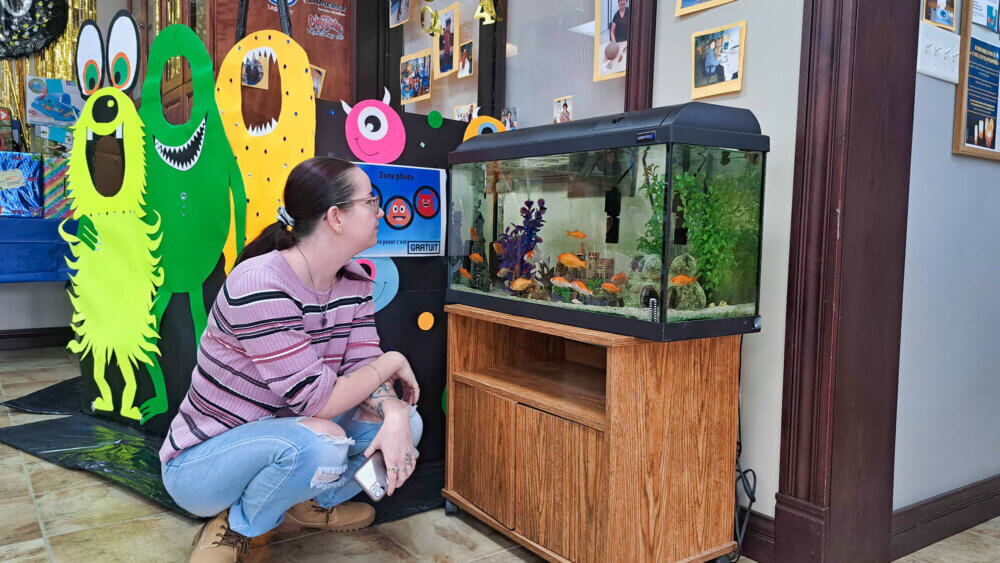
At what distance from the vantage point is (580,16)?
280cm

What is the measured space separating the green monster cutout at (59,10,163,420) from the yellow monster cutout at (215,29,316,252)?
78 cm

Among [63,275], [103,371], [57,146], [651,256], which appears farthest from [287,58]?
[57,146]

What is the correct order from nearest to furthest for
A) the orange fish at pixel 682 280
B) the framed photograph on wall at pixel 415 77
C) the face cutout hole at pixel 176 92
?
the orange fish at pixel 682 280 → the face cutout hole at pixel 176 92 → the framed photograph on wall at pixel 415 77

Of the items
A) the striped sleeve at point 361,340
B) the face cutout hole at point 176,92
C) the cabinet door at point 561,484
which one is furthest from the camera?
the face cutout hole at point 176,92

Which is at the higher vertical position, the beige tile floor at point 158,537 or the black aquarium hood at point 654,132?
the black aquarium hood at point 654,132

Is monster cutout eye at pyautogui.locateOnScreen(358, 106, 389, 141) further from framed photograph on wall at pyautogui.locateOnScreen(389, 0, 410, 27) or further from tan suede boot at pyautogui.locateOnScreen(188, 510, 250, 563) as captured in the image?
framed photograph on wall at pyautogui.locateOnScreen(389, 0, 410, 27)

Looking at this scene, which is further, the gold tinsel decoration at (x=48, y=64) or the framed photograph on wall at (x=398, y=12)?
the gold tinsel decoration at (x=48, y=64)

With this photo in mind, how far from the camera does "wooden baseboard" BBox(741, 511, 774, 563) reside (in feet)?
6.57

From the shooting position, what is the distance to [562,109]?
289 cm

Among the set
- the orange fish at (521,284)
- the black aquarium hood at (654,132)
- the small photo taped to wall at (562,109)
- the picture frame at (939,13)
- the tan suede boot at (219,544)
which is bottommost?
the tan suede boot at (219,544)

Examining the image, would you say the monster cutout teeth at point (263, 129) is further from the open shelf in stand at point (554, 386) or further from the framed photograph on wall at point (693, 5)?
the framed photograph on wall at point (693, 5)

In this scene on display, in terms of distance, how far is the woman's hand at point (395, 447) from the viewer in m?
1.64

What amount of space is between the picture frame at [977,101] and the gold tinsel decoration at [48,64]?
18.3 ft

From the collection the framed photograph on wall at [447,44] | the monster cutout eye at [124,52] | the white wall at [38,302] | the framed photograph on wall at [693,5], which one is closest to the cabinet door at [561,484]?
the framed photograph on wall at [693,5]
